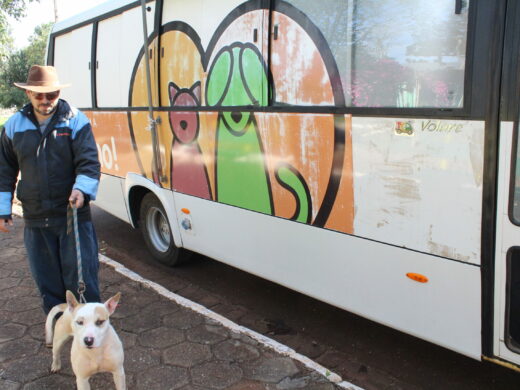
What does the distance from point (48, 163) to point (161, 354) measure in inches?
60.3

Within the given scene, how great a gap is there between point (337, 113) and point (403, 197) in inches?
26.4

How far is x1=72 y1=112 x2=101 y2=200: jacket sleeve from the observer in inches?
121

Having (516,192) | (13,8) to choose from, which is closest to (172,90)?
(516,192)

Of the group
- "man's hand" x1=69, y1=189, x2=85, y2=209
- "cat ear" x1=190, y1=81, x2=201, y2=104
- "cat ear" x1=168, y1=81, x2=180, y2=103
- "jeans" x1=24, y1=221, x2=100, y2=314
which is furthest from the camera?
"cat ear" x1=168, y1=81, x2=180, y2=103

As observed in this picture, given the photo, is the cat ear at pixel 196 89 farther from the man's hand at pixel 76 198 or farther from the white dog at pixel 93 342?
the white dog at pixel 93 342

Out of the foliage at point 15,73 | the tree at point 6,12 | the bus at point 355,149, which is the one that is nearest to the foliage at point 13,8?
the tree at point 6,12

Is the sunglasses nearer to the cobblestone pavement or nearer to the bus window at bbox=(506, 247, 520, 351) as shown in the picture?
the cobblestone pavement

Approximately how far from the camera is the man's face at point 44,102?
9.98 ft

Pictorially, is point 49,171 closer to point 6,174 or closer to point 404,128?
point 6,174

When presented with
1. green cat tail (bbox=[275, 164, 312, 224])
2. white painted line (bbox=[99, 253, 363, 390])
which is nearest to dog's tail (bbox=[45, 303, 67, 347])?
white painted line (bbox=[99, 253, 363, 390])

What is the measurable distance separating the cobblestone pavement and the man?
629 millimetres

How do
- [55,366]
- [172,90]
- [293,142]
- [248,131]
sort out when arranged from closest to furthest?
1. [55,366]
2. [293,142]
3. [248,131]
4. [172,90]

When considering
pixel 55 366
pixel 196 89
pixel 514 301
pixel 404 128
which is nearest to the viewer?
pixel 514 301

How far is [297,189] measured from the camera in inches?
130
